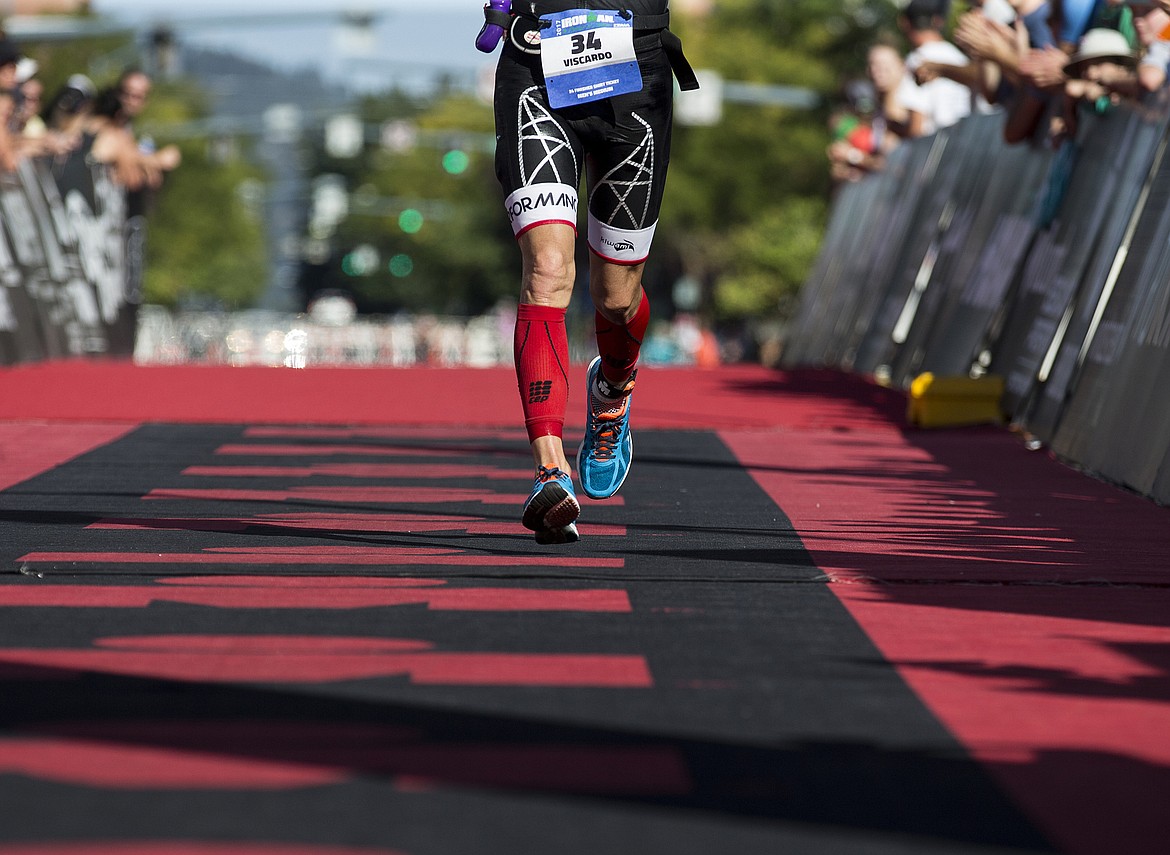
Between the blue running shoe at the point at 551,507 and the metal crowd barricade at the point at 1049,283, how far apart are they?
257 centimetres

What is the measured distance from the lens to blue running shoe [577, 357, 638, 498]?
656cm

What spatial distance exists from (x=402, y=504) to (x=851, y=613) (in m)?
2.60

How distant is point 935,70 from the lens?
46.2 ft

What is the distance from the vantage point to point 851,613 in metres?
4.59

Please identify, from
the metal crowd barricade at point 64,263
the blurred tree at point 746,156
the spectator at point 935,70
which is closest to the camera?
the spectator at point 935,70

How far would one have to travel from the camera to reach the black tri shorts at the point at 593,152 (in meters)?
5.90

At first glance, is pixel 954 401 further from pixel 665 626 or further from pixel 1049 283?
pixel 665 626

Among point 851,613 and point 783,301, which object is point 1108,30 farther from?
point 783,301

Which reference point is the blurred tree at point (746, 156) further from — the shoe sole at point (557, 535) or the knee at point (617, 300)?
the shoe sole at point (557, 535)

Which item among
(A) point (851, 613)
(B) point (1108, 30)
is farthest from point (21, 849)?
(B) point (1108, 30)

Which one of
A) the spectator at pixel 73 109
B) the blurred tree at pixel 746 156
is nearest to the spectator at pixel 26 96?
the spectator at pixel 73 109

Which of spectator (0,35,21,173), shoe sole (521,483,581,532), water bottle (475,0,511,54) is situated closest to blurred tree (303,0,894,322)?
spectator (0,35,21,173)

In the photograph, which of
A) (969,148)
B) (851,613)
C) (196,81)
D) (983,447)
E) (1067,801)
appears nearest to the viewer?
(1067,801)

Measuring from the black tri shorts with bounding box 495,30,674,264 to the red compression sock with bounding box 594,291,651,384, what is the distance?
13.3 inches
